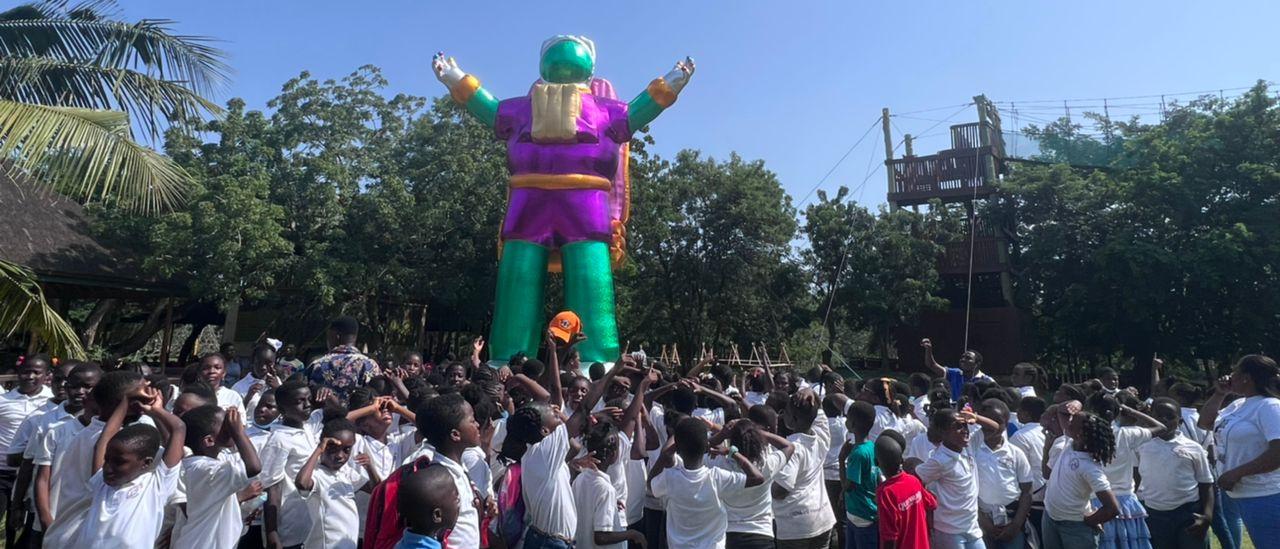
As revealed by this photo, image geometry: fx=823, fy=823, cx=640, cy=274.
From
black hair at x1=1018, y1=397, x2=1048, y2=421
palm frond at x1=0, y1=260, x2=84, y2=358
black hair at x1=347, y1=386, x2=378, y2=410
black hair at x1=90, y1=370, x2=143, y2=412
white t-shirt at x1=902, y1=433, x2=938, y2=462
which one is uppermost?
palm frond at x1=0, y1=260, x2=84, y2=358

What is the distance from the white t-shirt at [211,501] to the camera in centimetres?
310

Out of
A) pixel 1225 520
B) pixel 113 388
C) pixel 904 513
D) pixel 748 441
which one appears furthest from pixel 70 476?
pixel 1225 520

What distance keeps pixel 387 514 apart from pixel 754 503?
66.5 inches

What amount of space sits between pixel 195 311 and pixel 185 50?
1162cm

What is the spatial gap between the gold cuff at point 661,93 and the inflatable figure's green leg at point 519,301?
2550 mm

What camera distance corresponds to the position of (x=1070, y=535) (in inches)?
156

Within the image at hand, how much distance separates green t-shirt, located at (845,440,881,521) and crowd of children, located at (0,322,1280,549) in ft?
0.04

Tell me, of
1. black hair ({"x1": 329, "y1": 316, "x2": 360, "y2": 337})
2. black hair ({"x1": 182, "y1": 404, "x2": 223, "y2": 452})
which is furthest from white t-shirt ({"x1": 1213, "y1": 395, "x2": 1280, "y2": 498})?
black hair ({"x1": 329, "y1": 316, "x2": 360, "y2": 337})

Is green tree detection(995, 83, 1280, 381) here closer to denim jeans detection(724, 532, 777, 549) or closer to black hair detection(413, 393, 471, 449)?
denim jeans detection(724, 532, 777, 549)

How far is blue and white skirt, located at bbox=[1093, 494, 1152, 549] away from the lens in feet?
12.9

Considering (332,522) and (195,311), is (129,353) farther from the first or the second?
(332,522)

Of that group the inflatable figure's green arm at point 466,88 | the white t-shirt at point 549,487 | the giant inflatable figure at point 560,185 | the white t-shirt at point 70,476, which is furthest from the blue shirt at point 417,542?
the inflatable figure's green arm at point 466,88

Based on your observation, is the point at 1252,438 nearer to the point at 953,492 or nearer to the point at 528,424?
the point at 953,492

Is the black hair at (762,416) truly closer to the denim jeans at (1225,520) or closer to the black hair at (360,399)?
the black hair at (360,399)
